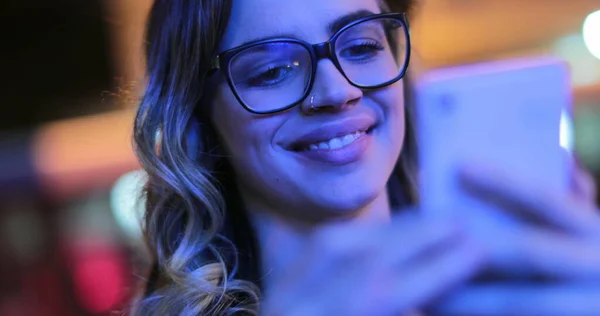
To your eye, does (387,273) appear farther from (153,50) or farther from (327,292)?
(153,50)

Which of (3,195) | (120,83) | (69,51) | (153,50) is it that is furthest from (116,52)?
(153,50)

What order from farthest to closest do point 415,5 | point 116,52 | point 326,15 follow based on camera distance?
point 116,52, point 415,5, point 326,15

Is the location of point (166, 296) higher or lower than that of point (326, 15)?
lower

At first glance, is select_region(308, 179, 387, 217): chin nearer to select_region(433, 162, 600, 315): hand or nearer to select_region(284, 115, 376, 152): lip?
select_region(284, 115, 376, 152): lip

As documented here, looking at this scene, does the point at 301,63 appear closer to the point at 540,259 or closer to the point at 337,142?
the point at 337,142

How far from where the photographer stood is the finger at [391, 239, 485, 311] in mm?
361

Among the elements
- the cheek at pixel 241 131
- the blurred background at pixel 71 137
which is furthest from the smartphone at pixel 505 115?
the blurred background at pixel 71 137

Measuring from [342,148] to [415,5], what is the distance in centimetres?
23

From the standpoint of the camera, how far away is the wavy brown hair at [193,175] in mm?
588

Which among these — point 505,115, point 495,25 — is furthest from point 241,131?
point 495,25

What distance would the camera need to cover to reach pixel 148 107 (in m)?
0.62

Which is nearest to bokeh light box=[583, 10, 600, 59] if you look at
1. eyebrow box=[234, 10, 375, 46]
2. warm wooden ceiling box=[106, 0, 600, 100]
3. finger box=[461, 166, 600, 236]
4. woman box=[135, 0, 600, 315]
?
warm wooden ceiling box=[106, 0, 600, 100]

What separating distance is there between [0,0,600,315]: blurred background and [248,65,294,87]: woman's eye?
0.95 m

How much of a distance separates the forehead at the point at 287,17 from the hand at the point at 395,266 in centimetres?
21
